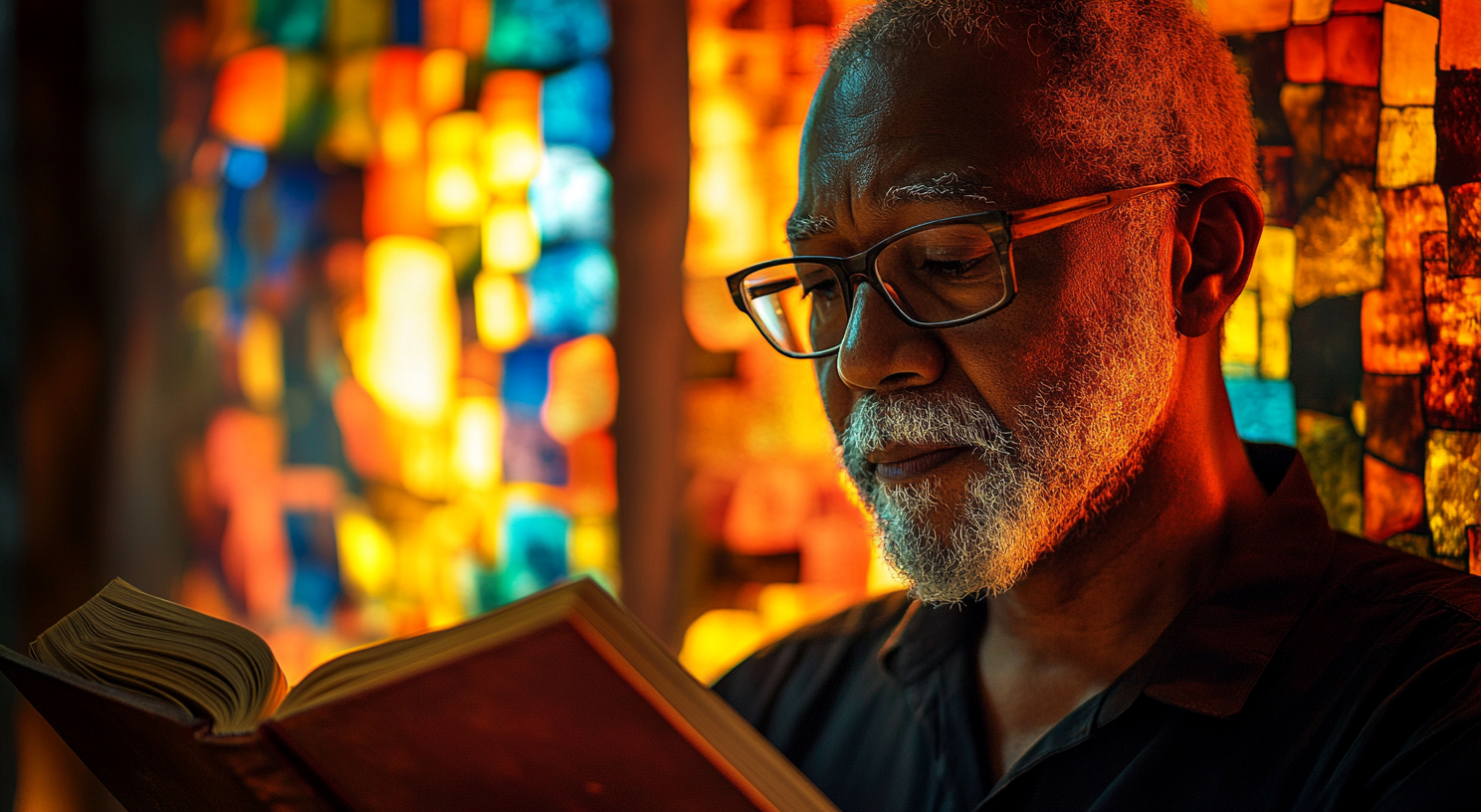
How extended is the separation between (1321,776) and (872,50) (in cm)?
93

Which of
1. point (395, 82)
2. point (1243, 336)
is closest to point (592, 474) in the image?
point (395, 82)

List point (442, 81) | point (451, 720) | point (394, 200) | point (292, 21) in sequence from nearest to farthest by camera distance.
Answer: point (451, 720) → point (442, 81) → point (394, 200) → point (292, 21)

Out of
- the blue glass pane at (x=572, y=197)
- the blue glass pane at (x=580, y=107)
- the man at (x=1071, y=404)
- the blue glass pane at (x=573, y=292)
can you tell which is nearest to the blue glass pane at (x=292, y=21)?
the blue glass pane at (x=580, y=107)

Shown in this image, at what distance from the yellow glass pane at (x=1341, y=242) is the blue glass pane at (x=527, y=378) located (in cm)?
199

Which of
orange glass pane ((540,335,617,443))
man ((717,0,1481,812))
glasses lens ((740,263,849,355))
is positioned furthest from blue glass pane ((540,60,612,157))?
man ((717,0,1481,812))

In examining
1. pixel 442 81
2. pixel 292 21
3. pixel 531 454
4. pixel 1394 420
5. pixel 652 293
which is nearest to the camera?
pixel 1394 420

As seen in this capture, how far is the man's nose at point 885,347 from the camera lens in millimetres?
1224

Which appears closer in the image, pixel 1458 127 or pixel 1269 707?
pixel 1269 707

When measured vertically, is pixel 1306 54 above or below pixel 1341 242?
above

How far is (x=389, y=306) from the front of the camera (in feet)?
11.1

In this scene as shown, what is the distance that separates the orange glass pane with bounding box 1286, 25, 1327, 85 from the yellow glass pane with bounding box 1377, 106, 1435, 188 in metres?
0.16

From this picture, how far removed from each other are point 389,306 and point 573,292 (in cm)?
81

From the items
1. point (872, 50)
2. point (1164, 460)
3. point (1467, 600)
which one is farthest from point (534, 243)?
point (1467, 600)

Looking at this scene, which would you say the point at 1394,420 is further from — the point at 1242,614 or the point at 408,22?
the point at 408,22
